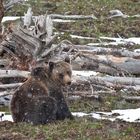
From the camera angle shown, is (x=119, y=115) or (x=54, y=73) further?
(x=119, y=115)

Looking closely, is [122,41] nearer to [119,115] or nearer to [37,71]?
[119,115]

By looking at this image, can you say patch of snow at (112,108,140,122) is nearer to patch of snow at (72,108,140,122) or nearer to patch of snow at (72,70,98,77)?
patch of snow at (72,108,140,122)

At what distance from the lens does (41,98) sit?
10.4m

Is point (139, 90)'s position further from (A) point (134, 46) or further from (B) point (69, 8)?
(B) point (69, 8)

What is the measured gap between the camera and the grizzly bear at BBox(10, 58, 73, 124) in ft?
34.0

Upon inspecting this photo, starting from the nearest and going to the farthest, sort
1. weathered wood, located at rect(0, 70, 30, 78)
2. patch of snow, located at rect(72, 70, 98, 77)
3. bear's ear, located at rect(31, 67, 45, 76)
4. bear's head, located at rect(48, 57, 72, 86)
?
bear's ear, located at rect(31, 67, 45, 76), bear's head, located at rect(48, 57, 72, 86), weathered wood, located at rect(0, 70, 30, 78), patch of snow, located at rect(72, 70, 98, 77)

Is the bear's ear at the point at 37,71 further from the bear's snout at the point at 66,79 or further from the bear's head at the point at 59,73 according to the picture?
the bear's snout at the point at 66,79

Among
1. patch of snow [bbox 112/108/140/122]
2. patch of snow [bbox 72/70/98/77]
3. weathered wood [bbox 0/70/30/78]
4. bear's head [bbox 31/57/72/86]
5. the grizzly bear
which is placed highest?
bear's head [bbox 31/57/72/86]

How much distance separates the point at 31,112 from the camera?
34.2ft

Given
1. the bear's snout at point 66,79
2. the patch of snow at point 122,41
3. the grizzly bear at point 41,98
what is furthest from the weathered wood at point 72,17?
the grizzly bear at point 41,98

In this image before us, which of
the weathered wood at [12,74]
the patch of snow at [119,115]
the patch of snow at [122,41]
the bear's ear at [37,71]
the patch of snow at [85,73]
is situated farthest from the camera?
the patch of snow at [122,41]

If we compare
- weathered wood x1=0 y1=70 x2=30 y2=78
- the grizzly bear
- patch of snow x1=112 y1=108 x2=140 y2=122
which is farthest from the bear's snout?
weathered wood x1=0 y1=70 x2=30 y2=78

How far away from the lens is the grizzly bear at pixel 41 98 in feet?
34.0

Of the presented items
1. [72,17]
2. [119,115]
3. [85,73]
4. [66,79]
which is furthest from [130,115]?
[72,17]
